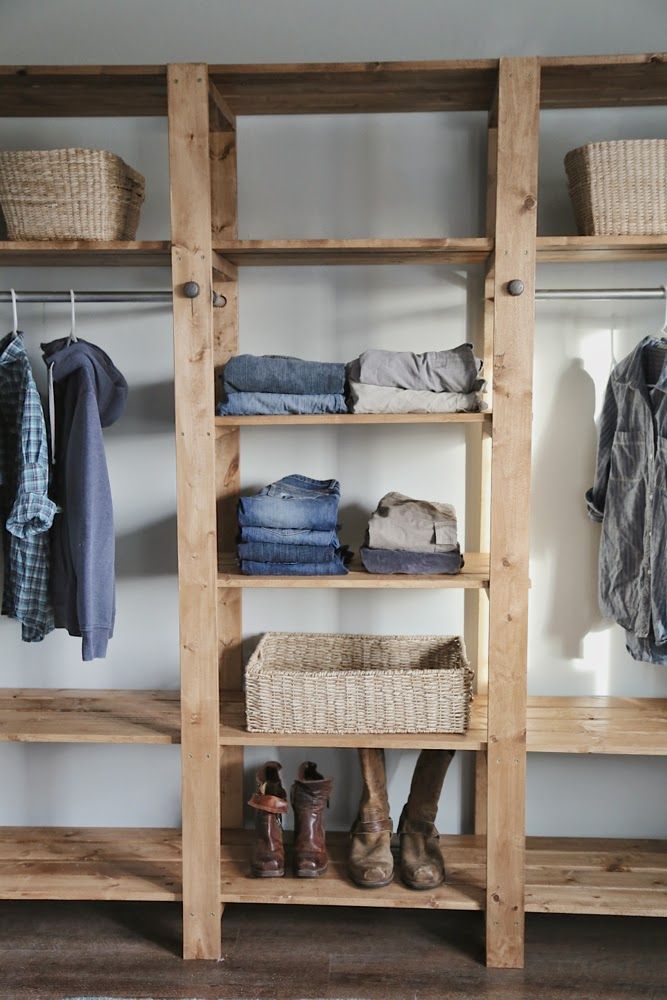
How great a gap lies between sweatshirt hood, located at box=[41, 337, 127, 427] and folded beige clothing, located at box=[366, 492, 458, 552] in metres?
0.83

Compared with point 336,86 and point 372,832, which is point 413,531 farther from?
point 336,86

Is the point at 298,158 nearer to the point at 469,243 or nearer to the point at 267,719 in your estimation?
the point at 469,243

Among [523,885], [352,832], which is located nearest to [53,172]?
[352,832]

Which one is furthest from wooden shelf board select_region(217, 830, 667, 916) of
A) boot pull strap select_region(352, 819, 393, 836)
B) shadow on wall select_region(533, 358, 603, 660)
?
shadow on wall select_region(533, 358, 603, 660)

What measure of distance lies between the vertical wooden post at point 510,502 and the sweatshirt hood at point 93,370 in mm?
1084

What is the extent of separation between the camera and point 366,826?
2.63m

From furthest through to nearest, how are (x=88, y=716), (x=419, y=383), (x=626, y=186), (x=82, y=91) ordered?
(x=88, y=716) → (x=82, y=91) → (x=419, y=383) → (x=626, y=186)

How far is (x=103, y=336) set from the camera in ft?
9.47

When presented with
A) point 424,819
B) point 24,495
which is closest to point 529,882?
point 424,819

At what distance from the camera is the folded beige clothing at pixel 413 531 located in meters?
2.47

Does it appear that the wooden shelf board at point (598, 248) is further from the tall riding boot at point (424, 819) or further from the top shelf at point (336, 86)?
the tall riding boot at point (424, 819)

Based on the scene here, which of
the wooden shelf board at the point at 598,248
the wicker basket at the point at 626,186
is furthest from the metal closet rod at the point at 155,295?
the wicker basket at the point at 626,186

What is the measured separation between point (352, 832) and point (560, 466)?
132 centimetres

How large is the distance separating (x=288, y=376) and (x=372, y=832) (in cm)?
136
